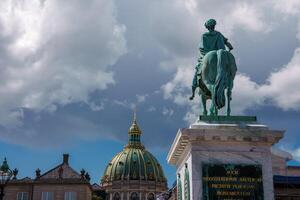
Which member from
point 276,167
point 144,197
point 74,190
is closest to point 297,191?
point 276,167

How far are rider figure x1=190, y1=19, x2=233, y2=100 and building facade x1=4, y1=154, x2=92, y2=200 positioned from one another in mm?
76488

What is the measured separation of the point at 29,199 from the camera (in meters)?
92.1

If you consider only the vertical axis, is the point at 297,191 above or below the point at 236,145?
above

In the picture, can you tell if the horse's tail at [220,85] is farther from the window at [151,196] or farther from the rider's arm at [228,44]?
the window at [151,196]

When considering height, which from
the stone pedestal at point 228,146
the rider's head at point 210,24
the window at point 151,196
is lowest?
the stone pedestal at point 228,146

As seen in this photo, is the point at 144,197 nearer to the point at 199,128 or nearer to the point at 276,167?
the point at 276,167

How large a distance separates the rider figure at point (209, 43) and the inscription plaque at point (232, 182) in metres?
3.40

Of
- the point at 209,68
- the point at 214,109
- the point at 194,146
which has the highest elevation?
the point at 209,68

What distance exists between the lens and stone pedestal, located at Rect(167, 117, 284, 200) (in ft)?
A: 50.9

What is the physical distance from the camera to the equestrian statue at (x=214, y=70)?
16797mm

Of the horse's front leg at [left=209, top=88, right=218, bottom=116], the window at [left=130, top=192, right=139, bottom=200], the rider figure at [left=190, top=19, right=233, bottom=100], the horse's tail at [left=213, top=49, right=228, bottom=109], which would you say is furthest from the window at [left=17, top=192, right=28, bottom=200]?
A: the window at [left=130, top=192, right=139, bottom=200]

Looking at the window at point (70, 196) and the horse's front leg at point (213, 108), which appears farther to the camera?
the window at point (70, 196)

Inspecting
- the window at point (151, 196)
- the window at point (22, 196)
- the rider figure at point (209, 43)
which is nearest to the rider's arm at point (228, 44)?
the rider figure at point (209, 43)

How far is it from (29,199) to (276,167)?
55.6 meters
